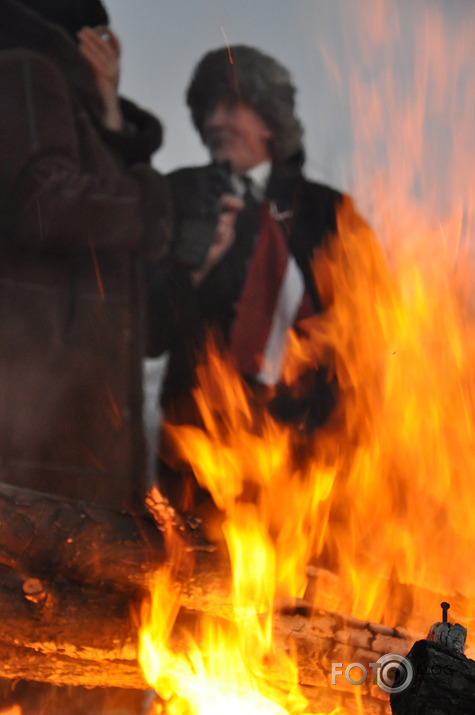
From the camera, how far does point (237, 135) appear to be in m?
2.94

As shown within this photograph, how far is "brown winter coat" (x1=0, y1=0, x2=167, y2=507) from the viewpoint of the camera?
8.02 ft

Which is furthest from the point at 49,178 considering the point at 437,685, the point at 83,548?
the point at 437,685

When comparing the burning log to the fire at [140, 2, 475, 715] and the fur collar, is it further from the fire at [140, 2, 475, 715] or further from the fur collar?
the fur collar

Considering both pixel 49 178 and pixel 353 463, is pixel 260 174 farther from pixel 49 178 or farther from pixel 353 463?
pixel 353 463

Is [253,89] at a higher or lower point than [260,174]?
higher

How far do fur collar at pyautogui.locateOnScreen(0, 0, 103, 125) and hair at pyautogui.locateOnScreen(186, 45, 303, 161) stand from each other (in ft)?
1.49

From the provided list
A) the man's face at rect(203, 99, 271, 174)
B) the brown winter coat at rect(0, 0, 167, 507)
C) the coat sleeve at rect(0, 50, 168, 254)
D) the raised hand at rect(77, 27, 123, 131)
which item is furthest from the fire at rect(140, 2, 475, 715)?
the raised hand at rect(77, 27, 123, 131)

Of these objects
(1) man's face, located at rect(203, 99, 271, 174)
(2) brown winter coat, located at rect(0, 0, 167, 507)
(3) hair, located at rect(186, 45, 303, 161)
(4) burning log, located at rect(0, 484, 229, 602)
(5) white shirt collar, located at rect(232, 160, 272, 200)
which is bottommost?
(4) burning log, located at rect(0, 484, 229, 602)

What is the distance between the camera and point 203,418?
2.73 metres

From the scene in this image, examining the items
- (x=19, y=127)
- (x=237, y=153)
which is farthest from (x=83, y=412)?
(x=237, y=153)

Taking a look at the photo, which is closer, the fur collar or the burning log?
the burning log

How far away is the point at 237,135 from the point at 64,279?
3.46 ft

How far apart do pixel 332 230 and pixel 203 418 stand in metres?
1.07

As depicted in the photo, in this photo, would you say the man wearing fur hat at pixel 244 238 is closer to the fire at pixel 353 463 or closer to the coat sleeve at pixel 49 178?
the fire at pixel 353 463
